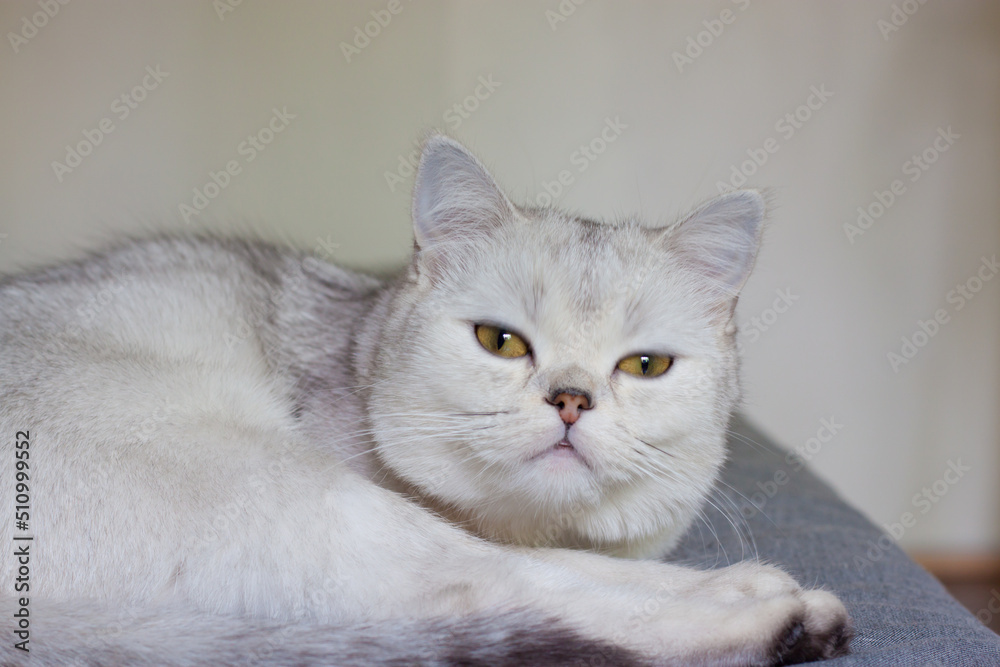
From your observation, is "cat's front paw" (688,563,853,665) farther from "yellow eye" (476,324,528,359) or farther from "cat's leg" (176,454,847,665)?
"yellow eye" (476,324,528,359)

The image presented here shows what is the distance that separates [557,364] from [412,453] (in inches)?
11.9

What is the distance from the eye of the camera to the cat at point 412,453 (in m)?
1.06

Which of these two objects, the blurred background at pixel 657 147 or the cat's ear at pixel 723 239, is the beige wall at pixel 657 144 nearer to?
the blurred background at pixel 657 147

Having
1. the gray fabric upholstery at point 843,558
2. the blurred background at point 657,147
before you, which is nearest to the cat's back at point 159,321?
the gray fabric upholstery at point 843,558

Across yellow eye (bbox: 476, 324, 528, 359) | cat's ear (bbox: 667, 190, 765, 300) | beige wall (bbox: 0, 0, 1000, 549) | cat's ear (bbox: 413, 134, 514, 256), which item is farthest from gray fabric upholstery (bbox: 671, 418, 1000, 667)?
beige wall (bbox: 0, 0, 1000, 549)

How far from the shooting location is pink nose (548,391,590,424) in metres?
1.21

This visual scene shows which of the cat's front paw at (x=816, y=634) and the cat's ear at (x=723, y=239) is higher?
the cat's ear at (x=723, y=239)

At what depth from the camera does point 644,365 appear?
137 centimetres

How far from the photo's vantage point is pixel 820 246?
3.52 m

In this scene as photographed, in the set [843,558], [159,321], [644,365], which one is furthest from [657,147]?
[159,321]

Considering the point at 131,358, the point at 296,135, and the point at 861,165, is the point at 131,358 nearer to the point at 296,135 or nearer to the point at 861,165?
the point at 296,135

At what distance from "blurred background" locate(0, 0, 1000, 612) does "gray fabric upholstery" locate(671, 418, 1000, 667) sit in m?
1.24

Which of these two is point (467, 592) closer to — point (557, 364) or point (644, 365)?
point (557, 364)

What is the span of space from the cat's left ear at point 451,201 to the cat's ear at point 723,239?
1.13 ft
